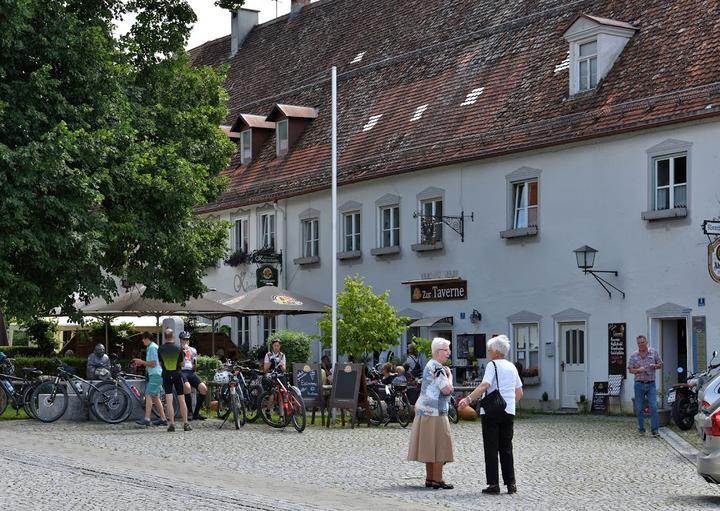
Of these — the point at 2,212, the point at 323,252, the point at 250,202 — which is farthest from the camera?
the point at 250,202

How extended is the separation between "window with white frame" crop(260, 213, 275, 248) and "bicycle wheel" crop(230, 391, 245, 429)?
1816 cm

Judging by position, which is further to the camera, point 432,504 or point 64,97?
point 64,97

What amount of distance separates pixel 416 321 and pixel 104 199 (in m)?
10.4

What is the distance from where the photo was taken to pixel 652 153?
96.4 feet

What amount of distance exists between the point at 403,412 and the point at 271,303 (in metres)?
7.92

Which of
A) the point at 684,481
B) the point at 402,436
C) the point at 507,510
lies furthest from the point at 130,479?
the point at 402,436

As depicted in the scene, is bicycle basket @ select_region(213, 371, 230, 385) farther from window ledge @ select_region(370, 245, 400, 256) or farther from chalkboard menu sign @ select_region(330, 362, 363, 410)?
window ledge @ select_region(370, 245, 400, 256)

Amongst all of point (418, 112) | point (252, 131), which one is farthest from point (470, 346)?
point (252, 131)

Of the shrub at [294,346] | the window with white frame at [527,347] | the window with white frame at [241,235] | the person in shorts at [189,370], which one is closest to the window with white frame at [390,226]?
the shrub at [294,346]

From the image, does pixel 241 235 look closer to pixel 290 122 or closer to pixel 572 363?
pixel 290 122

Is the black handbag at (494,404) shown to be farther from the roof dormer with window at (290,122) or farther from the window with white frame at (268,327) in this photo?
the roof dormer with window at (290,122)

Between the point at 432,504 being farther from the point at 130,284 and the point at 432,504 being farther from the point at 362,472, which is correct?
the point at 130,284

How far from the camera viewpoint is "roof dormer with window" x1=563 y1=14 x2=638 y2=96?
31516mm

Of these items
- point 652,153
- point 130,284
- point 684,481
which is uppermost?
point 652,153
